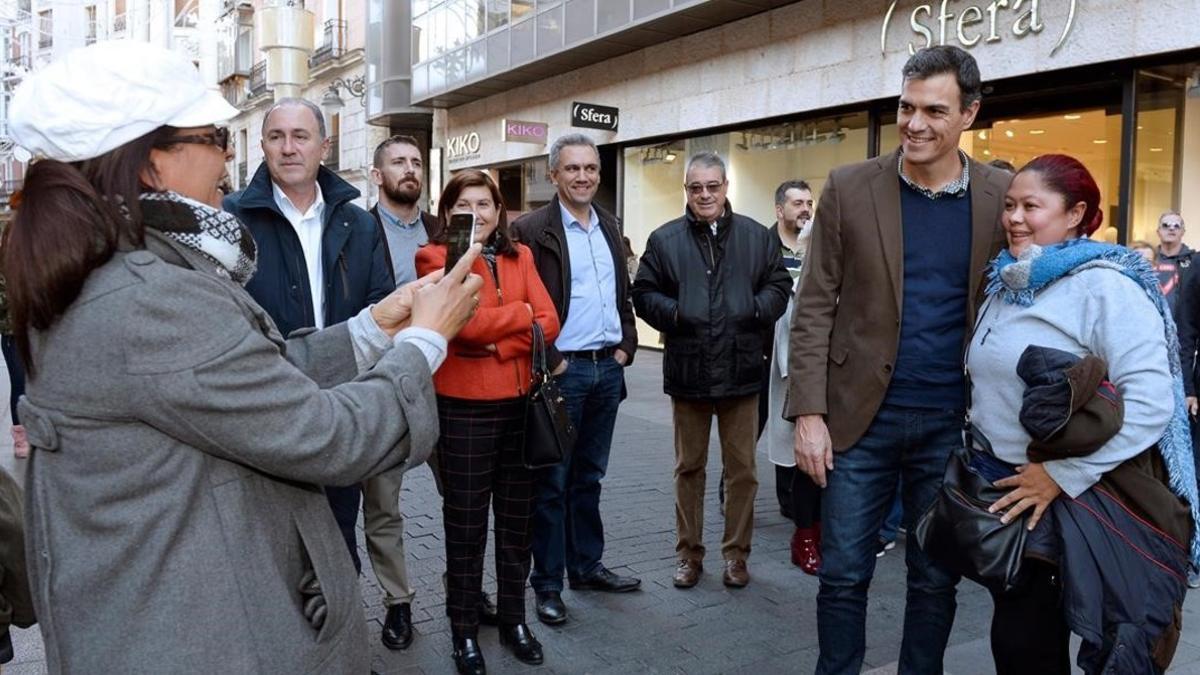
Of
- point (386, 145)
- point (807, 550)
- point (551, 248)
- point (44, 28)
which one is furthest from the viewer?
point (44, 28)

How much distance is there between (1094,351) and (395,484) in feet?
9.05

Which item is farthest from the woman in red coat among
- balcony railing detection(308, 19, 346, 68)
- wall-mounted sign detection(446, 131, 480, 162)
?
balcony railing detection(308, 19, 346, 68)

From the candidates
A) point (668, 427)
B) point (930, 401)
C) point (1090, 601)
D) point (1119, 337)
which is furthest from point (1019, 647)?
point (668, 427)

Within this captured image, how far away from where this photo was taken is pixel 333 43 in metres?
26.0

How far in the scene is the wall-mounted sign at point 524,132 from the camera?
48.4 ft

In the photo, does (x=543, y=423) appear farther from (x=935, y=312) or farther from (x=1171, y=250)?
(x=1171, y=250)

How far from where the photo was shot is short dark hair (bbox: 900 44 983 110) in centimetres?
280

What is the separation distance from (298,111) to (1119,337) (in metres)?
2.96

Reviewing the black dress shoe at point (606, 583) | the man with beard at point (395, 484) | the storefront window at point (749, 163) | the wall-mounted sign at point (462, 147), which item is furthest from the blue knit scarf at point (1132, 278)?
the wall-mounted sign at point (462, 147)

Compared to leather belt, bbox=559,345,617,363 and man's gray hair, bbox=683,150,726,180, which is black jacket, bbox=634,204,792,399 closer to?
man's gray hair, bbox=683,150,726,180

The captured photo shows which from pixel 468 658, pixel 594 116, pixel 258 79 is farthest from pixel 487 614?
pixel 258 79

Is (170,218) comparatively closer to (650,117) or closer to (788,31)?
(788,31)

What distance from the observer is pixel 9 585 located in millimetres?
2084

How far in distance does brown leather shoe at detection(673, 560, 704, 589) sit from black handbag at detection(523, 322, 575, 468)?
118 cm
